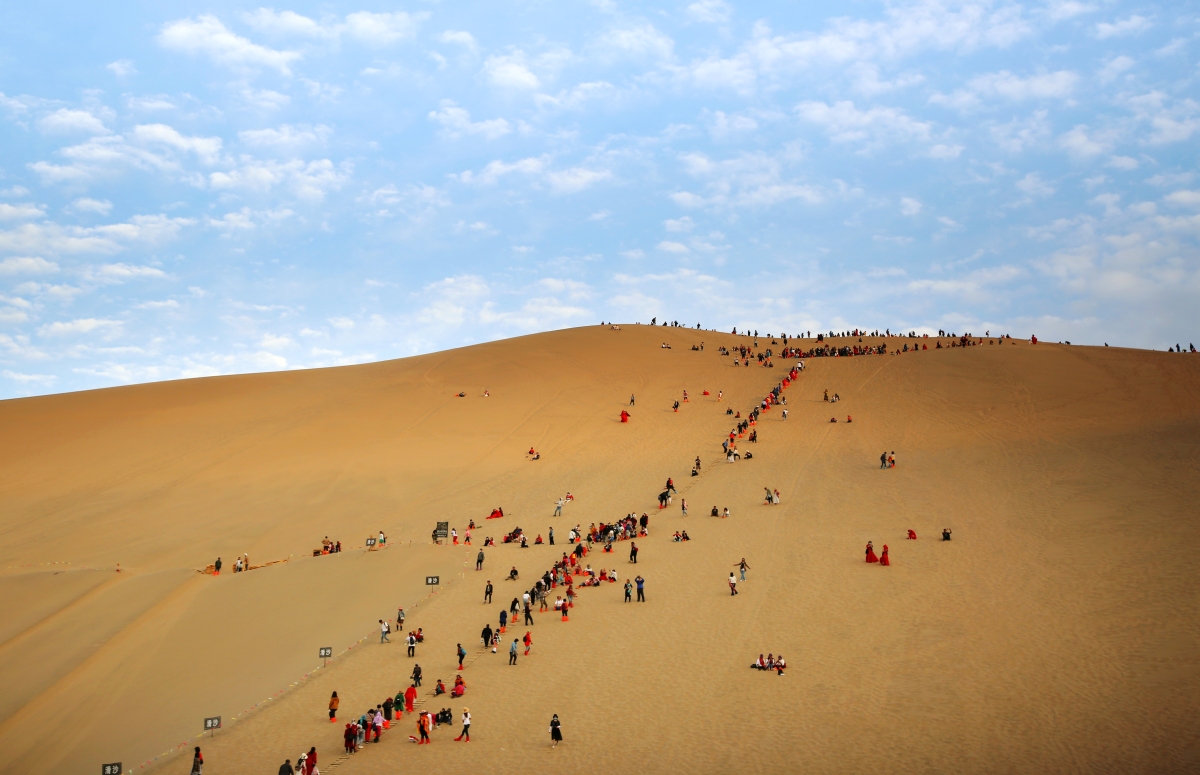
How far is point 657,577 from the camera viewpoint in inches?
1021

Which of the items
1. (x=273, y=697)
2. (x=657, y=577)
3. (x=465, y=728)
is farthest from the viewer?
(x=657, y=577)

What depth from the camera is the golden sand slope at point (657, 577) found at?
16922mm

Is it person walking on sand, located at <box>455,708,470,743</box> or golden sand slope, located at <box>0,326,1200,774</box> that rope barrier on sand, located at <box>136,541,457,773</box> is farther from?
person walking on sand, located at <box>455,708,470,743</box>

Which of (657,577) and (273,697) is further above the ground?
(657,577)

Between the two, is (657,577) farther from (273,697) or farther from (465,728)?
(273,697)

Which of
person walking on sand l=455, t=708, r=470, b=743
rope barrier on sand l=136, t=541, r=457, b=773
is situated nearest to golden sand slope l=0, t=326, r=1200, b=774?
rope barrier on sand l=136, t=541, r=457, b=773

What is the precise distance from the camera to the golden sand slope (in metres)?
16.9

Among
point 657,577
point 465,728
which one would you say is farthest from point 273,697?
point 657,577

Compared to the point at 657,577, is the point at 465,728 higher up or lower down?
lower down

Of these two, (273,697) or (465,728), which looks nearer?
(465,728)

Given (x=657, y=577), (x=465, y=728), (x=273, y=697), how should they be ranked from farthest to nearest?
(x=657, y=577) → (x=273, y=697) → (x=465, y=728)

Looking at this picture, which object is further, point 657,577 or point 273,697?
point 657,577

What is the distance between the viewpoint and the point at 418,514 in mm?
34312

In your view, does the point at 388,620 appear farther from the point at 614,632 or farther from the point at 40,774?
the point at 40,774
